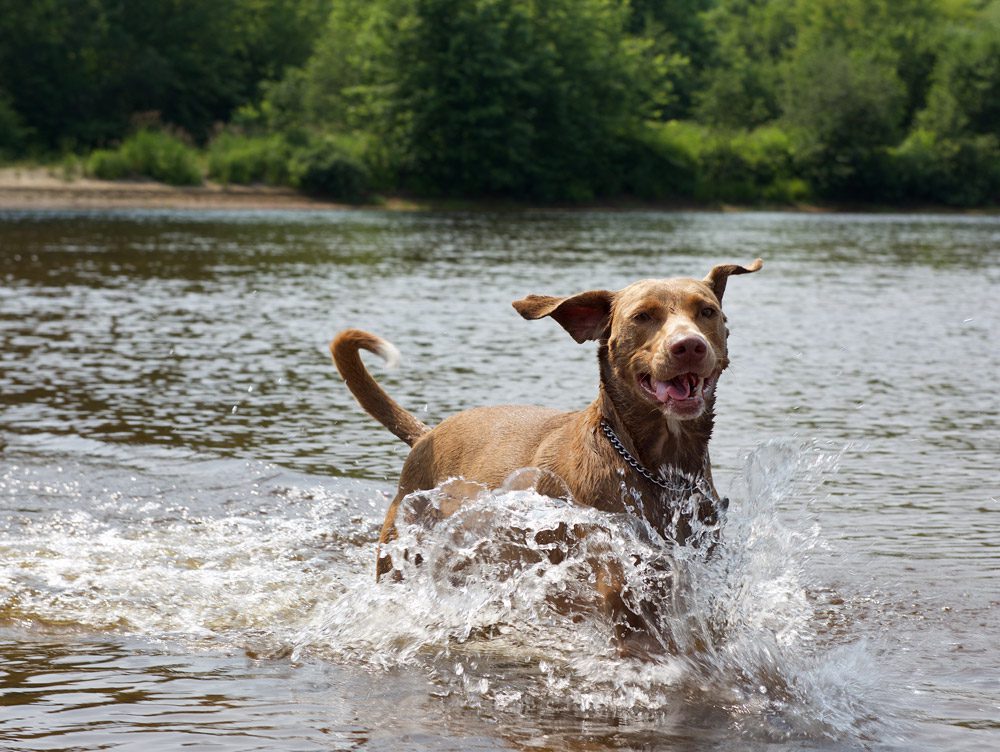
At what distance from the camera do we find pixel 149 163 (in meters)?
51.3

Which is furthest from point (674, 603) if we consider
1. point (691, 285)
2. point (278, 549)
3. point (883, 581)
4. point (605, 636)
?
point (278, 549)

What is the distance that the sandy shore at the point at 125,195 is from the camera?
150 feet

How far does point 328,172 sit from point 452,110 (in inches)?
435

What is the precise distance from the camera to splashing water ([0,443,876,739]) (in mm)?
5320

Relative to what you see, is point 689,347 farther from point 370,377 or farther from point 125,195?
point 125,195

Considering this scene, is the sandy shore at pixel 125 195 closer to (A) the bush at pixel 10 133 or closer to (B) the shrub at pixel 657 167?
(A) the bush at pixel 10 133

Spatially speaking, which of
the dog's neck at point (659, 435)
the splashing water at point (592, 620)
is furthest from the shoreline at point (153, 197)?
the dog's neck at point (659, 435)

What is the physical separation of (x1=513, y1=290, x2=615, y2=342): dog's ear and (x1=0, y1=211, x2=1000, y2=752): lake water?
2.52 feet

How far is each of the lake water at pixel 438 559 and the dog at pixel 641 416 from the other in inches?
6.4

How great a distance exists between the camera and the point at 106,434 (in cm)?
1016

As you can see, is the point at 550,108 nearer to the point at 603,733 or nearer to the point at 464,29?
the point at 464,29

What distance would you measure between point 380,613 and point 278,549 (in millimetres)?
1577

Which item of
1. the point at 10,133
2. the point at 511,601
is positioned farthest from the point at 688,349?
the point at 10,133

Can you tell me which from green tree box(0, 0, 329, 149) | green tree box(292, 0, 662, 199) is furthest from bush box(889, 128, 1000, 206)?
green tree box(0, 0, 329, 149)
